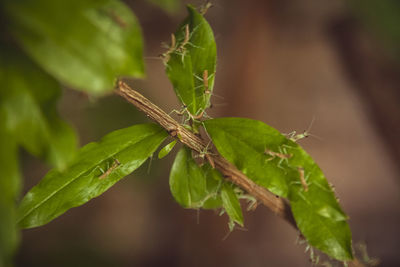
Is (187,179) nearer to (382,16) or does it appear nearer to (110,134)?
(110,134)

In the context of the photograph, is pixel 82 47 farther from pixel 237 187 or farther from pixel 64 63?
pixel 237 187

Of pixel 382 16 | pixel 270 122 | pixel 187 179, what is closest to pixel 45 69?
pixel 187 179

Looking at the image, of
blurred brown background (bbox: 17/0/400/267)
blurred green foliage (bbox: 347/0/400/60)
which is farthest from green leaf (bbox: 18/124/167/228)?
blurred brown background (bbox: 17/0/400/267)

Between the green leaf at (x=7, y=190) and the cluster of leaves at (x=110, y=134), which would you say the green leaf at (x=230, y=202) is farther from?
the green leaf at (x=7, y=190)

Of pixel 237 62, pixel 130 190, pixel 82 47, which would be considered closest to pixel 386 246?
pixel 237 62

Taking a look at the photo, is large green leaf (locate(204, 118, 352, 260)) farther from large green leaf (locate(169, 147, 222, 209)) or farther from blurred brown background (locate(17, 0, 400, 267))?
blurred brown background (locate(17, 0, 400, 267))

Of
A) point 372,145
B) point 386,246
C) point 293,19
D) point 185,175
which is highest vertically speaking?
point 293,19

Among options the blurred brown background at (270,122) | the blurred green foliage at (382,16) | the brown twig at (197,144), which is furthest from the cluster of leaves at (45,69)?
the blurred brown background at (270,122)
